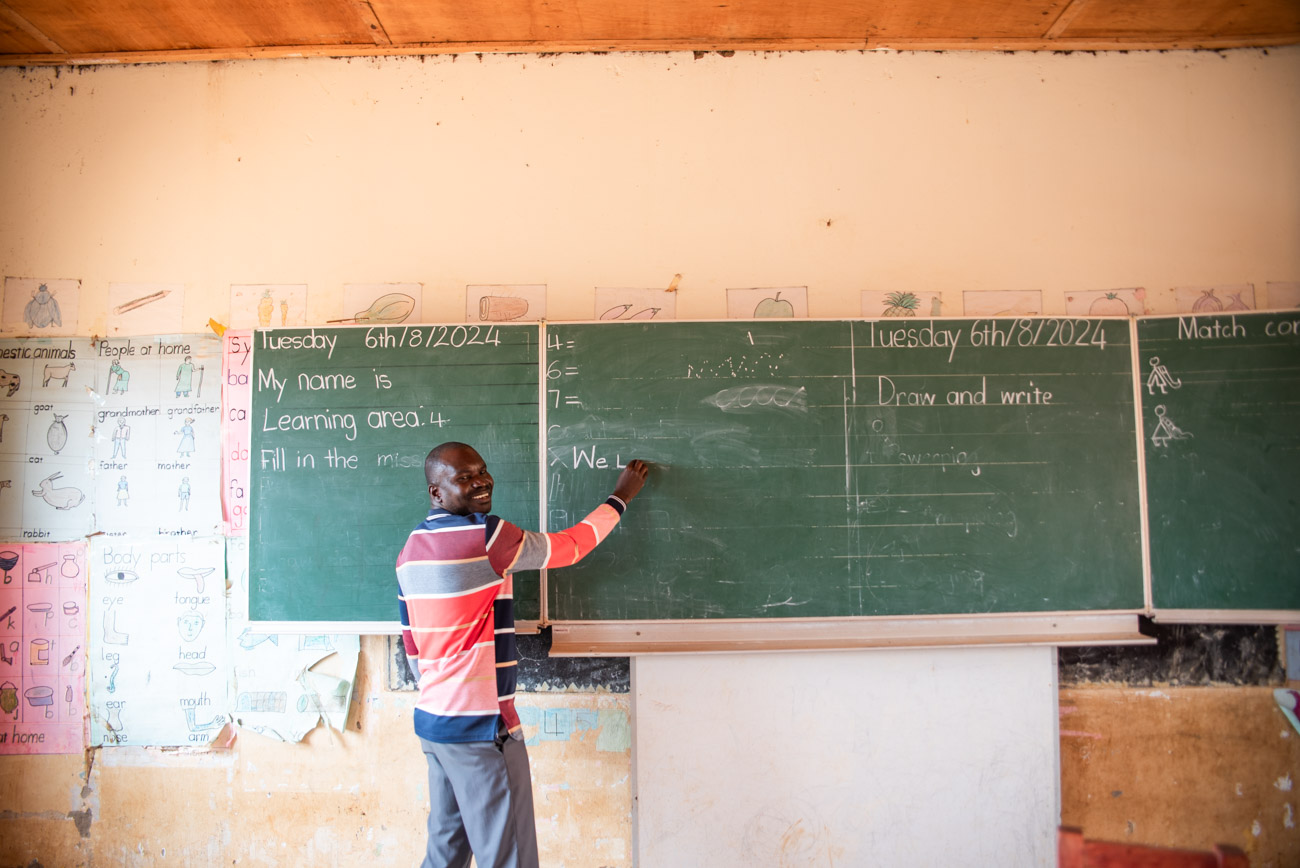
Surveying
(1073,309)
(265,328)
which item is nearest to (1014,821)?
(1073,309)

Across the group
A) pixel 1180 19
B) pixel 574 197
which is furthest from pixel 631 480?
pixel 1180 19

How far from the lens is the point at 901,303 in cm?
267

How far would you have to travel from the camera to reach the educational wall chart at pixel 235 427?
265 cm

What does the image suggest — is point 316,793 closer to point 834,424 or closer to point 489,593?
point 489,593

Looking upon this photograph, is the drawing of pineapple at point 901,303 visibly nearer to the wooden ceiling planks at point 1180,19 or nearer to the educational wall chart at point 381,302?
the wooden ceiling planks at point 1180,19

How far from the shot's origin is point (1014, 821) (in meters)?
2.40

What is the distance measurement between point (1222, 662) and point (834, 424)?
1.94 metres

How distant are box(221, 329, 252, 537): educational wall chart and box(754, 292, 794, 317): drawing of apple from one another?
7.12ft

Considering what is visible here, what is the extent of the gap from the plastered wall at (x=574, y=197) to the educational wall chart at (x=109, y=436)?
19 cm

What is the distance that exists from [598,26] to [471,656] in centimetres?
249

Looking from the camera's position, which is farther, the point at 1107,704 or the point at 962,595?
the point at 1107,704

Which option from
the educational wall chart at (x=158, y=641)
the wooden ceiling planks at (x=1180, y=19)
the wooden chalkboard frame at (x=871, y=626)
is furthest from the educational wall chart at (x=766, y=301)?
the educational wall chart at (x=158, y=641)

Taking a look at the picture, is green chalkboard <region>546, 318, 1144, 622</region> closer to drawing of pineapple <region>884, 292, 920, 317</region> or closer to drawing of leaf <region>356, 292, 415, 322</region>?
drawing of pineapple <region>884, 292, 920, 317</region>

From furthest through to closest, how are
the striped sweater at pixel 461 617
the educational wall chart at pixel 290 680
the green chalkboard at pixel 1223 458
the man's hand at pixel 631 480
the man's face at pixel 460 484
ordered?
the educational wall chart at pixel 290 680 < the green chalkboard at pixel 1223 458 < the man's hand at pixel 631 480 < the man's face at pixel 460 484 < the striped sweater at pixel 461 617
